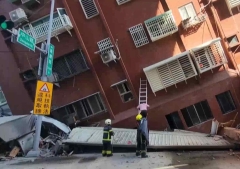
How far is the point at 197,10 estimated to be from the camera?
15.3 metres

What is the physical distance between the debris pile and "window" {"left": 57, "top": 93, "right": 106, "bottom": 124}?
2.98 feet

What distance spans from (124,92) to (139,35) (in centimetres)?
326

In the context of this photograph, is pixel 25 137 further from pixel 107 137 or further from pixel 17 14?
pixel 17 14

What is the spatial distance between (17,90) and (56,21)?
4.65 m

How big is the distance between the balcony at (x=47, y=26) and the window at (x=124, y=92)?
4185 mm

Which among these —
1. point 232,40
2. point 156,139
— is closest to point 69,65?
point 156,139

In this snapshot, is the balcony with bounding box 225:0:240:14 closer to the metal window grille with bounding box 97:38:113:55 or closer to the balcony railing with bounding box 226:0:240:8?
the balcony railing with bounding box 226:0:240:8

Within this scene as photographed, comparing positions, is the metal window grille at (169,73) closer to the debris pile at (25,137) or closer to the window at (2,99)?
the debris pile at (25,137)

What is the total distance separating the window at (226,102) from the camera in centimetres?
1485

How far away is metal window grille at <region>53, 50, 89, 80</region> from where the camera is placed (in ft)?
52.9

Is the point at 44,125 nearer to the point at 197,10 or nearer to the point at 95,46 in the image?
the point at 95,46

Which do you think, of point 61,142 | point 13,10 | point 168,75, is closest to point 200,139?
point 168,75

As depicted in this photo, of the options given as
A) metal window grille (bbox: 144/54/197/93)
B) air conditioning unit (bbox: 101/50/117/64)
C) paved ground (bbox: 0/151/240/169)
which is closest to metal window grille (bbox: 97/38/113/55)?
air conditioning unit (bbox: 101/50/117/64)

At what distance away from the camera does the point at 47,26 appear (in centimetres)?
1547
